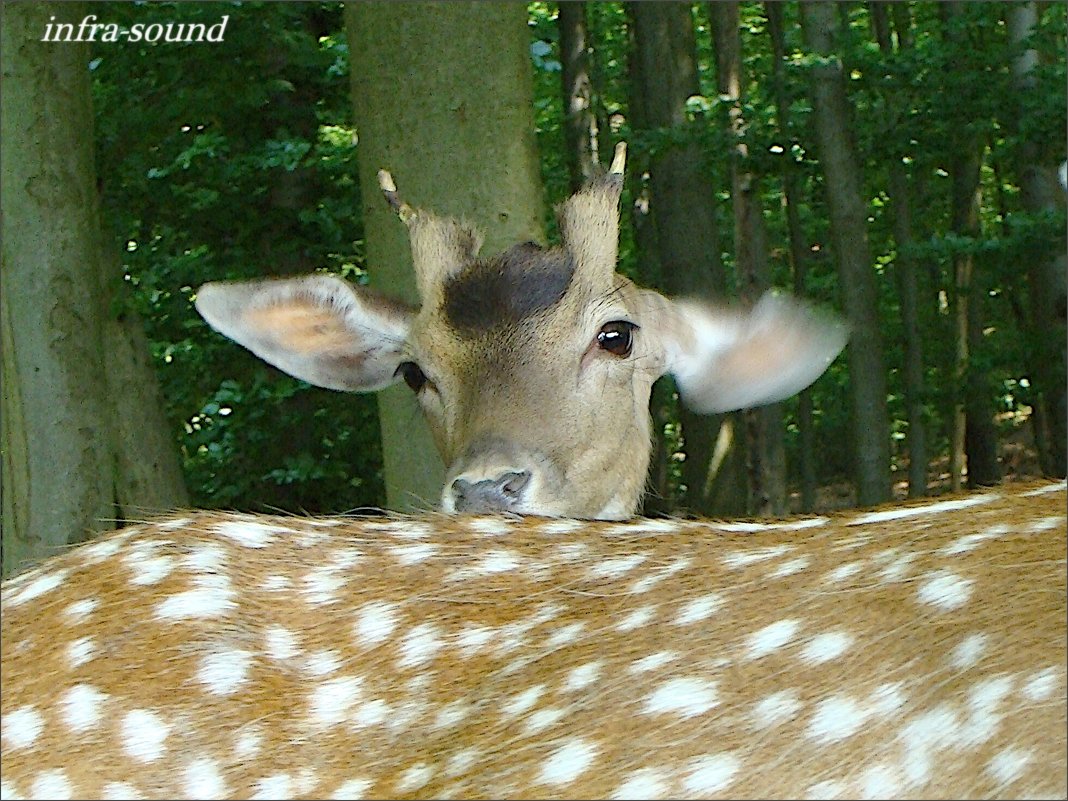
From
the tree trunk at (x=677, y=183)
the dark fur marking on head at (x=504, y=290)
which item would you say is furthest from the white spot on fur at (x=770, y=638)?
the tree trunk at (x=677, y=183)

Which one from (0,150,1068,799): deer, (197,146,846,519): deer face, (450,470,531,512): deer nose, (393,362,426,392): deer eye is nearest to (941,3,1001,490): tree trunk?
(197,146,846,519): deer face

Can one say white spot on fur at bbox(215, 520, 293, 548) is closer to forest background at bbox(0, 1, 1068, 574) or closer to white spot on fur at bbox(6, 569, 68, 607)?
white spot on fur at bbox(6, 569, 68, 607)

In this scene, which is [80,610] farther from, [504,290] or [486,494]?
[504,290]

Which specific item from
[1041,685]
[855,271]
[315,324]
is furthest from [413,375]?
[855,271]

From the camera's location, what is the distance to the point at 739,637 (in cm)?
253

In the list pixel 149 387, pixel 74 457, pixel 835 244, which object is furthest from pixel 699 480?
pixel 74 457

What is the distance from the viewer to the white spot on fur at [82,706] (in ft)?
8.79

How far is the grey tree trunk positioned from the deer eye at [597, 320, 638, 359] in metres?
6.08

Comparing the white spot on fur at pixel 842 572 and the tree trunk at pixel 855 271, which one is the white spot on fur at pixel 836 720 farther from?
the tree trunk at pixel 855 271

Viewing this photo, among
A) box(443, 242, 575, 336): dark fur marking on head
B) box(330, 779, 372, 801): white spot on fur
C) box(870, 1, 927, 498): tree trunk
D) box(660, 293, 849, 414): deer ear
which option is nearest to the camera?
box(330, 779, 372, 801): white spot on fur

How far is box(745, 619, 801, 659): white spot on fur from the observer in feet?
8.16

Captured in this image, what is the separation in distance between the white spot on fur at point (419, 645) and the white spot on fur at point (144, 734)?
456 millimetres

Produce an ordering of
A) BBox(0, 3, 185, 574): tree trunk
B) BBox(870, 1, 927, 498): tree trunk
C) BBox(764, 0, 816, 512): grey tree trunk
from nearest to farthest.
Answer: BBox(0, 3, 185, 574): tree trunk
BBox(764, 0, 816, 512): grey tree trunk
BBox(870, 1, 927, 498): tree trunk

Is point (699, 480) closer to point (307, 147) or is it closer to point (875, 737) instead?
point (307, 147)
